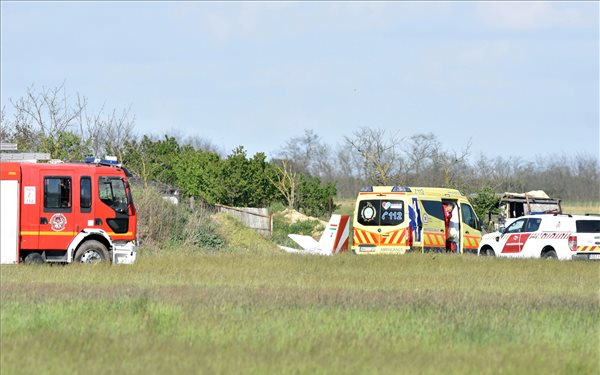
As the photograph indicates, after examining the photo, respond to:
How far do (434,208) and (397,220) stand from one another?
1881 mm

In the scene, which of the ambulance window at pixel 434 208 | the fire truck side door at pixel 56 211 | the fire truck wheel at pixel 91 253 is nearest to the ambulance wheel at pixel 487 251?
the ambulance window at pixel 434 208

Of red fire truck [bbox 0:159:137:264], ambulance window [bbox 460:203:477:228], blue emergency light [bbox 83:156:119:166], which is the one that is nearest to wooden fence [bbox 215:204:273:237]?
ambulance window [bbox 460:203:477:228]

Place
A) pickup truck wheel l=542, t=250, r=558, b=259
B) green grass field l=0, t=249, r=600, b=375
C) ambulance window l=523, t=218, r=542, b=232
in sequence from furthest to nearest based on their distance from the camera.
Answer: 1. ambulance window l=523, t=218, r=542, b=232
2. pickup truck wheel l=542, t=250, r=558, b=259
3. green grass field l=0, t=249, r=600, b=375

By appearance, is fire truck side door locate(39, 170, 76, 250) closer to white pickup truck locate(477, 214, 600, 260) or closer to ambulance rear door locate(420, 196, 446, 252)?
ambulance rear door locate(420, 196, 446, 252)

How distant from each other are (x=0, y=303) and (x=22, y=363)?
549 centimetres

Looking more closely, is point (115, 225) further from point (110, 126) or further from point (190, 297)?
point (110, 126)

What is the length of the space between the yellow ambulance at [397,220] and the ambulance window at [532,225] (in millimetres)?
2830

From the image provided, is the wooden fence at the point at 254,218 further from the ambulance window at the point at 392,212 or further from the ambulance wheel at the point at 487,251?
the ambulance window at the point at 392,212

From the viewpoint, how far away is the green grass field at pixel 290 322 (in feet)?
38.1

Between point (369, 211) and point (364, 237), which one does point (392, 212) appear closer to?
point (369, 211)

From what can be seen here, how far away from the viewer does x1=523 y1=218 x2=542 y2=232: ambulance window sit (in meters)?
31.3

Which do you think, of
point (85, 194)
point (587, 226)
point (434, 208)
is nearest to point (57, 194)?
point (85, 194)

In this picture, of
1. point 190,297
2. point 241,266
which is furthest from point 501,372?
point 241,266

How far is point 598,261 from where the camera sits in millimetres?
29078
